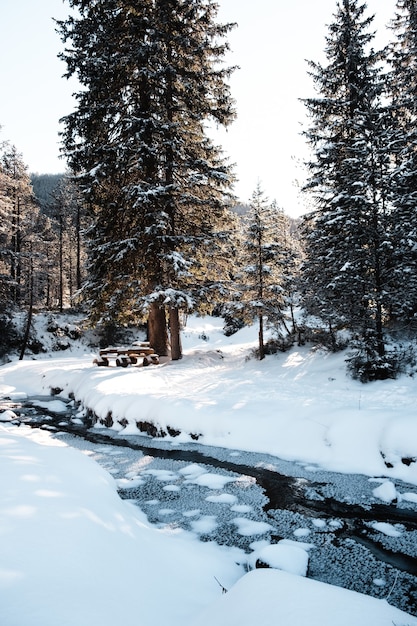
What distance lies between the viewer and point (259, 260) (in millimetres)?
16844

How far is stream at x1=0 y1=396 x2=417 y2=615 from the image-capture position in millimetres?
3891

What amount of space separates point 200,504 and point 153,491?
0.89 metres

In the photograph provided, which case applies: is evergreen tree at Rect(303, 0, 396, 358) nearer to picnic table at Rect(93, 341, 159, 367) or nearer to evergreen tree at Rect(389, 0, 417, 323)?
evergreen tree at Rect(389, 0, 417, 323)

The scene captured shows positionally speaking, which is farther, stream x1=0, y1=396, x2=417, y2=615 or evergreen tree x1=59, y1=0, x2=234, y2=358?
evergreen tree x1=59, y1=0, x2=234, y2=358

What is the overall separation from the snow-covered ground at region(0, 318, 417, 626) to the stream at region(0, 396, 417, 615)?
213mm

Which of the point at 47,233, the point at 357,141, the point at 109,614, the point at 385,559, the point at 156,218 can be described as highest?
the point at 47,233

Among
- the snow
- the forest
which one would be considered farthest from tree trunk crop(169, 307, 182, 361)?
the snow

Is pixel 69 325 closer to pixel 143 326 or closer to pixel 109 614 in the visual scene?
pixel 143 326

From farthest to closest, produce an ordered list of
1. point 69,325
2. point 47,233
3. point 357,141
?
point 47,233, point 69,325, point 357,141

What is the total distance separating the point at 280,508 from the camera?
519 cm

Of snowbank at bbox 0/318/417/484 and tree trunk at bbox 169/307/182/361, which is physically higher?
tree trunk at bbox 169/307/182/361

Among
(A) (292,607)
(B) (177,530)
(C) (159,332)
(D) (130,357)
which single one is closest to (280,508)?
(B) (177,530)

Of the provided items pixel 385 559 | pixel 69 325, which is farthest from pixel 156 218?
pixel 69 325

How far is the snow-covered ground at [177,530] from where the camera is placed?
2469 mm
